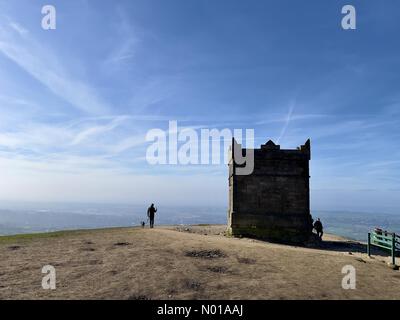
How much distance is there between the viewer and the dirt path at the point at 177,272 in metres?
12.1

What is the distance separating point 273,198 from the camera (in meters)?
29.9

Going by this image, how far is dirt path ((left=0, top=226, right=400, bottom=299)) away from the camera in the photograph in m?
12.1

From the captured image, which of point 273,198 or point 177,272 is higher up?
point 273,198

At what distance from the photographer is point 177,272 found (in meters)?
14.6

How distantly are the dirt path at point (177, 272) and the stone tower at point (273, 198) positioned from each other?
8087 mm

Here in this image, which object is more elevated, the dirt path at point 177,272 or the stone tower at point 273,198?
the stone tower at point 273,198

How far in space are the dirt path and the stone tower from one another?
26.5 ft

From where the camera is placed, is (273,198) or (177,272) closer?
(177,272)

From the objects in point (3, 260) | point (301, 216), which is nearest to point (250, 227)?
point (301, 216)

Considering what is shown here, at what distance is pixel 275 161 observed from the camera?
30.3 m

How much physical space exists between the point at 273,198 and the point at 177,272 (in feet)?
55.5
